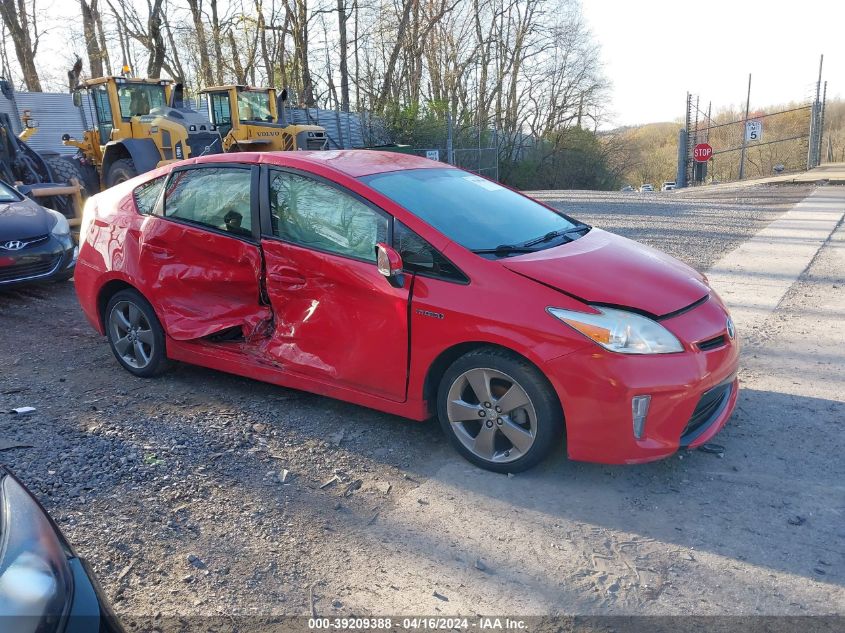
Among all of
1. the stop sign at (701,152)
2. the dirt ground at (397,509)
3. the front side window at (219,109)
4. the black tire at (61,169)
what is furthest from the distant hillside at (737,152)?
the dirt ground at (397,509)

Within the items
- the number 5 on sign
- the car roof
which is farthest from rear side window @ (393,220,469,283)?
the number 5 on sign

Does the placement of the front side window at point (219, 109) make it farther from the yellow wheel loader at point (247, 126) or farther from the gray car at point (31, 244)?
the gray car at point (31, 244)

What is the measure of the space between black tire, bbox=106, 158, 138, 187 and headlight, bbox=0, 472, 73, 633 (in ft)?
41.3

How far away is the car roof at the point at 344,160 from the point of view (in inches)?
163

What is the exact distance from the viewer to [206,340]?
455cm

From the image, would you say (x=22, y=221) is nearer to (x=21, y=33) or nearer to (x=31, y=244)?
(x=31, y=244)

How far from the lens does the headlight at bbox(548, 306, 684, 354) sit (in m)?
3.21

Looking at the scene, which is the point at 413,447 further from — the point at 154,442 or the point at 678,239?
the point at 678,239

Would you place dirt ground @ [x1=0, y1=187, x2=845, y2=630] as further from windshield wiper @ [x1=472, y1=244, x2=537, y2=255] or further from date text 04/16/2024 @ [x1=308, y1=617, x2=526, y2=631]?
windshield wiper @ [x1=472, y1=244, x2=537, y2=255]

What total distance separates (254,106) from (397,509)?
14702 mm

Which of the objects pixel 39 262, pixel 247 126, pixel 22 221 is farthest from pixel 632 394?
pixel 247 126

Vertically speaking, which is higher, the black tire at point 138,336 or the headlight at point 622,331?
the headlight at point 622,331

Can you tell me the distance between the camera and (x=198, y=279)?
4516 millimetres

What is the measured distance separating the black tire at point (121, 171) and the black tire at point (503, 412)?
11.6 meters
